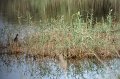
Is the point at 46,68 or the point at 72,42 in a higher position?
the point at 72,42

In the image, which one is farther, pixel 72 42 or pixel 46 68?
pixel 72 42

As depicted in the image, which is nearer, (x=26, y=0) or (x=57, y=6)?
(x=57, y=6)

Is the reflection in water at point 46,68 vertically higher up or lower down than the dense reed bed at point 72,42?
lower down

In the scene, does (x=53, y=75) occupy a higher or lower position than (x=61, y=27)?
lower

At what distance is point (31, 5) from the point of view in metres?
43.1

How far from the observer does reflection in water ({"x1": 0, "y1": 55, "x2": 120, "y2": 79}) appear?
1466cm

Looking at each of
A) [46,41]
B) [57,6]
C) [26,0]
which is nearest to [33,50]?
[46,41]

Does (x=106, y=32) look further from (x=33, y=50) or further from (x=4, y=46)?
(x=4, y=46)

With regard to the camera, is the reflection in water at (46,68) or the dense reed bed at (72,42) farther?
the dense reed bed at (72,42)

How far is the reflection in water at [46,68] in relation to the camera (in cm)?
1466

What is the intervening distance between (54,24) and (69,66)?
2.87 m

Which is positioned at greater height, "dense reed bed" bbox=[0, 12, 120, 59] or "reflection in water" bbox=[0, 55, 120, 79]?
"dense reed bed" bbox=[0, 12, 120, 59]

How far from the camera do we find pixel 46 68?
1571 centimetres

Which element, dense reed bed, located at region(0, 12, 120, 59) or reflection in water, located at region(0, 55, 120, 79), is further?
dense reed bed, located at region(0, 12, 120, 59)
